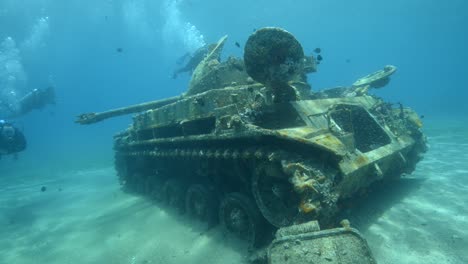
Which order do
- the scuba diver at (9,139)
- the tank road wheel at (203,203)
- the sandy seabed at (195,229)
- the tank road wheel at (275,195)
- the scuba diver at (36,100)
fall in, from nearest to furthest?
1. the tank road wheel at (275,195)
2. the sandy seabed at (195,229)
3. the tank road wheel at (203,203)
4. the scuba diver at (9,139)
5. the scuba diver at (36,100)

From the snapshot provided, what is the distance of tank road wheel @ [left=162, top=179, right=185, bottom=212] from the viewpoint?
9.39 metres

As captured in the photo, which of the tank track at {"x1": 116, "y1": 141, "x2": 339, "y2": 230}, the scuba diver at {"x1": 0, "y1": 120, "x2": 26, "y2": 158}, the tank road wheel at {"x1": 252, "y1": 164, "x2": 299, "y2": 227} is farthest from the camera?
the scuba diver at {"x1": 0, "y1": 120, "x2": 26, "y2": 158}

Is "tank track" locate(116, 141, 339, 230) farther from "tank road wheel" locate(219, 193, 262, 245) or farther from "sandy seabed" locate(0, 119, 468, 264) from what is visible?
"sandy seabed" locate(0, 119, 468, 264)

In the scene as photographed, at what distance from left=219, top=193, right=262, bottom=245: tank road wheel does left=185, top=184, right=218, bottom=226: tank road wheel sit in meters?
0.76

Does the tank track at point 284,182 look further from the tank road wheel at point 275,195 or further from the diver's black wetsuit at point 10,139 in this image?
the diver's black wetsuit at point 10,139

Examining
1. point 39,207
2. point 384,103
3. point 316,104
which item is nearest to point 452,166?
point 384,103

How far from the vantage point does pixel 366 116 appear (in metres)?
8.61

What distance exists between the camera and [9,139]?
17.0 m

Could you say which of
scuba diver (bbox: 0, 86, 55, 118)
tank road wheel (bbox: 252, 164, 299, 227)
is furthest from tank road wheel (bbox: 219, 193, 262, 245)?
scuba diver (bbox: 0, 86, 55, 118)

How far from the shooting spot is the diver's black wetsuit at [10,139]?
1689 cm

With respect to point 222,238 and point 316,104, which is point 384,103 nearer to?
point 316,104

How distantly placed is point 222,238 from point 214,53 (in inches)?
245

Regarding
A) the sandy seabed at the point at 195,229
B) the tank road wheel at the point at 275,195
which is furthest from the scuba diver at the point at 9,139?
the tank road wheel at the point at 275,195

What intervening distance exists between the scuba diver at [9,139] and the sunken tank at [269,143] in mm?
10446
